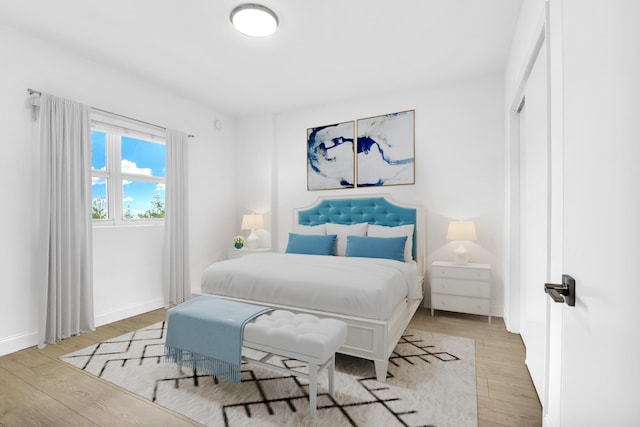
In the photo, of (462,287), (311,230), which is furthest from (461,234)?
(311,230)

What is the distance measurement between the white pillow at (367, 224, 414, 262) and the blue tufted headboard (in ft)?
A: 0.51

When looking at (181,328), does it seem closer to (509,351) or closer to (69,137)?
(69,137)

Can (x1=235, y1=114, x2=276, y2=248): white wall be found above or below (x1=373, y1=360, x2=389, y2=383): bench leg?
above

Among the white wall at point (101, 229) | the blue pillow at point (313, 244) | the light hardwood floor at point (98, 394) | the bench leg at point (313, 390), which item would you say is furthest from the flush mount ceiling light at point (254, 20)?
the light hardwood floor at point (98, 394)

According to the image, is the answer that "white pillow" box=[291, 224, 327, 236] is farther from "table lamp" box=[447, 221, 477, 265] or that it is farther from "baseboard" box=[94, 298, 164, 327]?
"baseboard" box=[94, 298, 164, 327]

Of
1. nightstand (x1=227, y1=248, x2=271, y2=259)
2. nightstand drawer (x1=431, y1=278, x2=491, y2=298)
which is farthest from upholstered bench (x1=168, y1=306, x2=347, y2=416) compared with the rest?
nightstand (x1=227, y1=248, x2=271, y2=259)

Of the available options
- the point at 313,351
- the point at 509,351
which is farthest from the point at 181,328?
the point at 509,351

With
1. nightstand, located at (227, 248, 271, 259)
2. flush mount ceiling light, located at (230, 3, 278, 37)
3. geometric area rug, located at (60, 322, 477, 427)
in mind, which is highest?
flush mount ceiling light, located at (230, 3, 278, 37)

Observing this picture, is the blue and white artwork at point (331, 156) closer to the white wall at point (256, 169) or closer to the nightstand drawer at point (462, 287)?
the white wall at point (256, 169)

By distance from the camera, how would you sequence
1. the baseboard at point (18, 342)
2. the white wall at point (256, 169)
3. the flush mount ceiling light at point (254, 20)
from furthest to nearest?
the white wall at point (256, 169)
the baseboard at point (18, 342)
the flush mount ceiling light at point (254, 20)

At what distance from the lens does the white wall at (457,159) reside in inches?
141

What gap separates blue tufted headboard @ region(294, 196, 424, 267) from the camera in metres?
3.85

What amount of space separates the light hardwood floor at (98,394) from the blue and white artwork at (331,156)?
8.55 feet

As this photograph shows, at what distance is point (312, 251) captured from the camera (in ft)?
12.2
